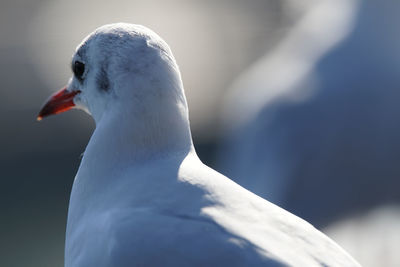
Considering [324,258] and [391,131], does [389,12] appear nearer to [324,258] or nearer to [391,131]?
[391,131]

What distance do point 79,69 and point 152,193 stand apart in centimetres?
33

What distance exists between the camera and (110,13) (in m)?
5.45

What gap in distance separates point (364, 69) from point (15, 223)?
1.95 m

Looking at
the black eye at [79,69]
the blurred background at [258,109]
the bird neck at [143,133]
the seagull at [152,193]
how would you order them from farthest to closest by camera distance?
1. the blurred background at [258,109]
2. the black eye at [79,69]
3. the bird neck at [143,133]
4. the seagull at [152,193]

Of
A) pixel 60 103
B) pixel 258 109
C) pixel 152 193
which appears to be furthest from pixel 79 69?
pixel 258 109

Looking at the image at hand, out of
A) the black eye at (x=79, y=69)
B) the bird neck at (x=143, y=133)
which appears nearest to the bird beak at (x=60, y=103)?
the black eye at (x=79, y=69)

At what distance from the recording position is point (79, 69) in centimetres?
162

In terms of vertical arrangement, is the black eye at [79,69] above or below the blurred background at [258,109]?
above

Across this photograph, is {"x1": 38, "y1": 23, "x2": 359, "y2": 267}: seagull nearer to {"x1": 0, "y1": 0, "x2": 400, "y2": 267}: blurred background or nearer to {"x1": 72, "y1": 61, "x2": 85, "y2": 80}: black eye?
{"x1": 72, "y1": 61, "x2": 85, "y2": 80}: black eye

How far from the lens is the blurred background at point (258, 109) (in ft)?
8.14

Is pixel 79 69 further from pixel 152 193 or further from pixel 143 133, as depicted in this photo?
pixel 152 193

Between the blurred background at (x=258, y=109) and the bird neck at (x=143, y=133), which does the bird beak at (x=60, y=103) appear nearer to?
the bird neck at (x=143, y=133)

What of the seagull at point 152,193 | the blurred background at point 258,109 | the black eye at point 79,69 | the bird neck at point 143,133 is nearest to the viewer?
the seagull at point 152,193

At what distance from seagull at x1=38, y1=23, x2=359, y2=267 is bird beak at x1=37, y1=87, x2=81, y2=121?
0.18 ft
